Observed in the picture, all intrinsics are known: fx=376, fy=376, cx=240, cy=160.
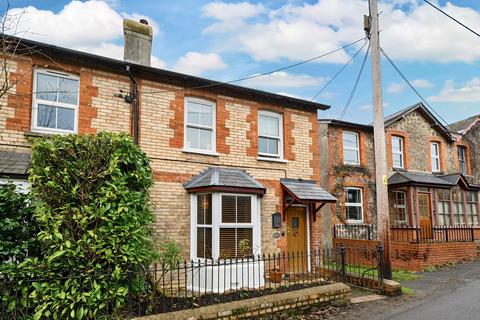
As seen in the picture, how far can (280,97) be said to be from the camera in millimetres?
12836

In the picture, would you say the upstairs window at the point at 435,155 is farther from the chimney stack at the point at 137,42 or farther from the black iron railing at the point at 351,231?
the chimney stack at the point at 137,42

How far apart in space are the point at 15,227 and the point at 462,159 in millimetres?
23127

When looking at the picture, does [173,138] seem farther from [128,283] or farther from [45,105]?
[128,283]

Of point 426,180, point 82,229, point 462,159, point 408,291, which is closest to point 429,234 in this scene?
point 426,180

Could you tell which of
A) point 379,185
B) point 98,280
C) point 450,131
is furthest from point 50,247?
point 450,131

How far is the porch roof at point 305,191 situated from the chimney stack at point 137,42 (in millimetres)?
5936

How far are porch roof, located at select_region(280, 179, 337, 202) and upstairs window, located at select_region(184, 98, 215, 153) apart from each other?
2.85 m

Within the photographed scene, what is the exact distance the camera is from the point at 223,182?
10398 millimetres

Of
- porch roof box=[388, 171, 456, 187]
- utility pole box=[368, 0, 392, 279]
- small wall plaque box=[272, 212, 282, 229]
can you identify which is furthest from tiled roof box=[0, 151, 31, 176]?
porch roof box=[388, 171, 456, 187]

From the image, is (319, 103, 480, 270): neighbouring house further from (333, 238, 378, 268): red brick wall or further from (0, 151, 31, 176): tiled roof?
(0, 151, 31, 176): tiled roof

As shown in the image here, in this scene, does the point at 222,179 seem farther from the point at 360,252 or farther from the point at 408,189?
the point at 408,189

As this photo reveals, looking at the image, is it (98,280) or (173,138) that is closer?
(98,280)

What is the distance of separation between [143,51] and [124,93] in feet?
6.20

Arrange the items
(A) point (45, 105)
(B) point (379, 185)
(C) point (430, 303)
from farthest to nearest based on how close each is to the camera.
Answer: (B) point (379, 185)
(A) point (45, 105)
(C) point (430, 303)
